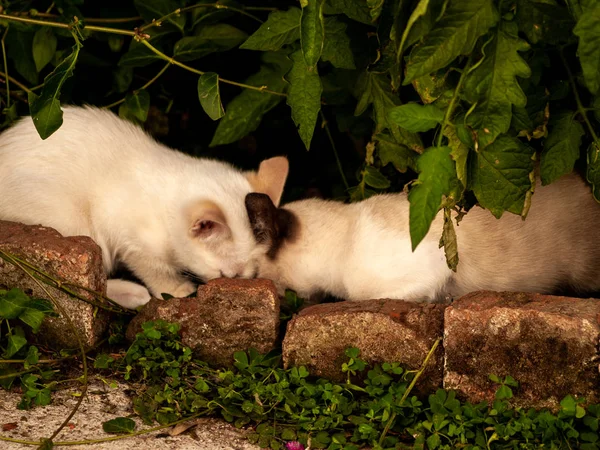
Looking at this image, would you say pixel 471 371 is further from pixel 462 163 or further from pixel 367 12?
pixel 367 12

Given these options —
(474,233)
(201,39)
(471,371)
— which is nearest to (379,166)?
(474,233)

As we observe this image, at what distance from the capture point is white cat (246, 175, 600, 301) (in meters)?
3.56

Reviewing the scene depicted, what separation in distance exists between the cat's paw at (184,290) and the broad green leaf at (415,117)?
1.83 m

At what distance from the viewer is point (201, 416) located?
2.93 meters

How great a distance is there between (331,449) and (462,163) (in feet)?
3.57

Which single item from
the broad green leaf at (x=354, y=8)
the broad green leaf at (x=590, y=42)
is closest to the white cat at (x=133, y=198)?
the broad green leaf at (x=354, y=8)

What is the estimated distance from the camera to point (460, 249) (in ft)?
11.7

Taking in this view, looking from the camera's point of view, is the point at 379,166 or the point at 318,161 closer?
the point at 379,166

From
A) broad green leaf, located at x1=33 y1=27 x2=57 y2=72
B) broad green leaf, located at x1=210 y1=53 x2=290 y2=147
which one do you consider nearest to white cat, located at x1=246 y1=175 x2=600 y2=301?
broad green leaf, located at x1=210 y1=53 x2=290 y2=147

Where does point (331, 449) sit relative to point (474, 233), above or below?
below

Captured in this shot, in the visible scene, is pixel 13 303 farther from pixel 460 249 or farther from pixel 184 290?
pixel 460 249

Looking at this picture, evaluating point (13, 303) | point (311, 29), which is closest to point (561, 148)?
point (311, 29)

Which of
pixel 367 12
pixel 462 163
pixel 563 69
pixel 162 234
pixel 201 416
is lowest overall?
pixel 201 416

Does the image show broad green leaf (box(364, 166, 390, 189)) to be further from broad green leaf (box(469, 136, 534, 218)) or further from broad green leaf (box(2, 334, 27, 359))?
broad green leaf (box(2, 334, 27, 359))
